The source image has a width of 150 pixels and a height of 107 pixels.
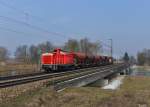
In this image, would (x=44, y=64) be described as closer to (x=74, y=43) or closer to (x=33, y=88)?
(x=33, y=88)

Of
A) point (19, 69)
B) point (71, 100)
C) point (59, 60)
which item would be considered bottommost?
point (71, 100)

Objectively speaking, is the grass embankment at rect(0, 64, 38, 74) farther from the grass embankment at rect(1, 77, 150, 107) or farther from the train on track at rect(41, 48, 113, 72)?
the grass embankment at rect(1, 77, 150, 107)

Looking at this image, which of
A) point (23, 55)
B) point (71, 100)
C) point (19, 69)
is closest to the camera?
point (71, 100)

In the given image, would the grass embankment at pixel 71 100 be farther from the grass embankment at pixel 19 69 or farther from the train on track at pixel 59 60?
the train on track at pixel 59 60

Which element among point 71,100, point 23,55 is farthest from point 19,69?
point 23,55

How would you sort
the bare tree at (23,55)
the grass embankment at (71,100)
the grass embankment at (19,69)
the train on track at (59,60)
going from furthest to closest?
the bare tree at (23,55) → the train on track at (59,60) → the grass embankment at (19,69) → the grass embankment at (71,100)

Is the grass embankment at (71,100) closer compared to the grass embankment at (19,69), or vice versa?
the grass embankment at (71,100)

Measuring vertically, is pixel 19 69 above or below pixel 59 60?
below

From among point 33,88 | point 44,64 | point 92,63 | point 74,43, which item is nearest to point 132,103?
point 33,88

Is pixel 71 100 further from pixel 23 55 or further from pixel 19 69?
pixel 23 55

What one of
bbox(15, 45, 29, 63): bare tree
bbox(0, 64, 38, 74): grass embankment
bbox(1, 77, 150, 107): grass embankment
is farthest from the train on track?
bbox(1, 77, 150, 107): grass embankment

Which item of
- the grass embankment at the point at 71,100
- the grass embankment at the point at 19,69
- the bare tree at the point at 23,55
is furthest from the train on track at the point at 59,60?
the grass embankment at the point at 71,100

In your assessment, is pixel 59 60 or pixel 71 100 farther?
pixel 59 60

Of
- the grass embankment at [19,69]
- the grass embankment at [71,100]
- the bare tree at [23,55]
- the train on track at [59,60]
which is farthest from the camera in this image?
the bare tree at [23,55]
